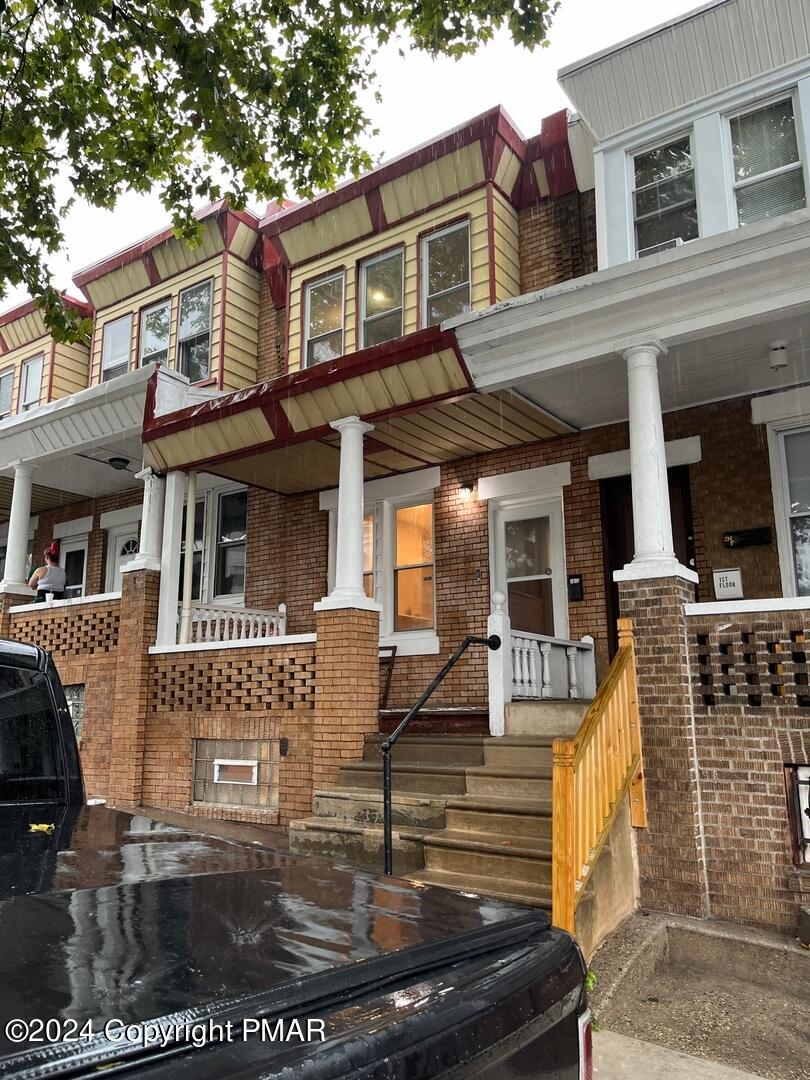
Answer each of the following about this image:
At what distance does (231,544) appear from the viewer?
12.5 meters

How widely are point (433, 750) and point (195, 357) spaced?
8428 millimetres

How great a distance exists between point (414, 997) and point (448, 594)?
866 centimetres

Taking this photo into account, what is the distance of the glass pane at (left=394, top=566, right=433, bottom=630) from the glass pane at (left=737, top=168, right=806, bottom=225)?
17.9 feet

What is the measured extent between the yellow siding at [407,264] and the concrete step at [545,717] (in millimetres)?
5068

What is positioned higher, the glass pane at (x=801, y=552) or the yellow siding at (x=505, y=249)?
the yellow siding at (x=505, y=249)

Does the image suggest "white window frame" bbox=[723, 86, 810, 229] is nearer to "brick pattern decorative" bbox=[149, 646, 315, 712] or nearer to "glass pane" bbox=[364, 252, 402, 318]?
"glass pane" bbox=[364, 252, 402, 318]

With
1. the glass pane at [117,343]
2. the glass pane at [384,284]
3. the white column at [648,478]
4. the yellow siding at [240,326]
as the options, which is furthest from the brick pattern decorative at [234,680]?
the glass pane at [117,343]

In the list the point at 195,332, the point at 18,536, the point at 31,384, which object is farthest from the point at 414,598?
the point at 31,384

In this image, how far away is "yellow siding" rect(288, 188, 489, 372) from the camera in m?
9.96

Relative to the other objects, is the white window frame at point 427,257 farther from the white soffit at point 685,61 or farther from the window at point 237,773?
the window at point 237,773

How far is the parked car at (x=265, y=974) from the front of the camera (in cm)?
122

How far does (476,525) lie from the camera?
1003cm

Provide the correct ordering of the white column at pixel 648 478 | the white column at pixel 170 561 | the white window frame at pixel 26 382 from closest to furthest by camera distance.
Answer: the white column at pixel 648 478 → the white column at pixel 170 561 → the white window frame at pixel 26 382

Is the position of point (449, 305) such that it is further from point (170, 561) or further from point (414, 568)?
point (170, 561)
